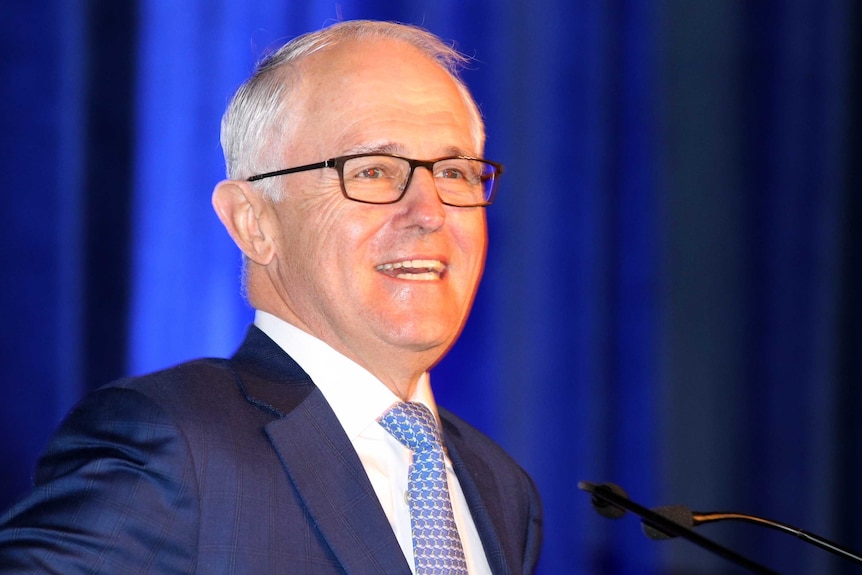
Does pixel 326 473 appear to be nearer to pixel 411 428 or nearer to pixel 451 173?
pixel 411 428

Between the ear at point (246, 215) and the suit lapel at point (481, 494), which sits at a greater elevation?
the ear at point (246, 215)

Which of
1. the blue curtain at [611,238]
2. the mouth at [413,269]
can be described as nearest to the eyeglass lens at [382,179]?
the mouth at [413,269]

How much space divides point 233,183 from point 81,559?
0.75 m

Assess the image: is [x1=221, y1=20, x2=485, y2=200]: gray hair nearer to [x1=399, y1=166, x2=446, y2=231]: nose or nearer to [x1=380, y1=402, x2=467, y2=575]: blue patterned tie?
[x1=399, y1=166, x2=446, y2=231]: nose

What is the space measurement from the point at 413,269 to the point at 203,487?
20.9 inches

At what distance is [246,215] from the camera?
5.97ft

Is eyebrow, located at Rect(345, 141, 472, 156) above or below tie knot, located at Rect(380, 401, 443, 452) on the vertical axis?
above

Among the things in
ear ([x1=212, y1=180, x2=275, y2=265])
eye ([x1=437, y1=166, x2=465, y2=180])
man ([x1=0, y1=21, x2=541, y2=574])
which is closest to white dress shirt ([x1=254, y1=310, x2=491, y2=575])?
man ([x1=0, y1=21, x2=541, y2=574])

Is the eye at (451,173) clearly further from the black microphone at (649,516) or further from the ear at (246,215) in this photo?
the black microphone at (649,516)

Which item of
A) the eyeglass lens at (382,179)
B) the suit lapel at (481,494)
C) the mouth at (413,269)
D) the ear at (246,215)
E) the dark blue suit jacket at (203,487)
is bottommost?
the suit lapel at (481,494)

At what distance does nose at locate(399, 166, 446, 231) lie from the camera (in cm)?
171

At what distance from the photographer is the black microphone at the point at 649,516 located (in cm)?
126

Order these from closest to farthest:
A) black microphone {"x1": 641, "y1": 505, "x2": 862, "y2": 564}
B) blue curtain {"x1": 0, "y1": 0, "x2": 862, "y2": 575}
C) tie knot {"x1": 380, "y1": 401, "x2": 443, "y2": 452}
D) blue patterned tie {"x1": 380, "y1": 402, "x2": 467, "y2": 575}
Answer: black microphone {"x1": 641, "y1": 505, "x2": 862, "y2": 564}
blue patterned tie {"x1": 380, "y1": 402, "x2": 467, "y2": 575}
tie knot {"x1": 380, "y1": 401, "x2": 443, "y2": 452}
blue curtain {"x1": 0, "y1": 0, "x2": 862, "y2": 575}

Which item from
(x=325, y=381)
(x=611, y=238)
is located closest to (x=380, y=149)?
(x=325, y=381)
